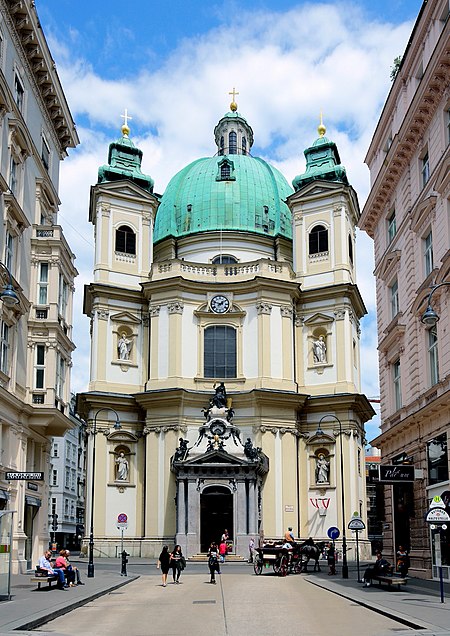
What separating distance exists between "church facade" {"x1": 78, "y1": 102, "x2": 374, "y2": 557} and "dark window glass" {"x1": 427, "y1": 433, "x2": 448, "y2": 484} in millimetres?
23679

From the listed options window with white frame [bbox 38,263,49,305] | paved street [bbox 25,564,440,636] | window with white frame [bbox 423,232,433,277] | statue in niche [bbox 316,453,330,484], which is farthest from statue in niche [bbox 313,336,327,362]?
paved street [bbox 25,564,440,636]

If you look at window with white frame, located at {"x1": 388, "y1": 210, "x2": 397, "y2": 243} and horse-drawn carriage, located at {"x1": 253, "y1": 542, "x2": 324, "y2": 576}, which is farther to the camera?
window with white frame, located at {"x1": 388, "y1": 210, "x2": 397, "y2": 243}

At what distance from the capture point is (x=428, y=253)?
32250 mm

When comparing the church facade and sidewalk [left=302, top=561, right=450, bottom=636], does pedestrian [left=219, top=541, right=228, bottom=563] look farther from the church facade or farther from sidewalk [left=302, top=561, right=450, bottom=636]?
sidewalk [left=302, top=561, right=450, bottom=636]

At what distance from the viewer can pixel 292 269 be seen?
63.9 m

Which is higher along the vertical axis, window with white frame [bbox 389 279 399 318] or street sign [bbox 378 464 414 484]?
window with white frame [bbox 389 279 399 318]

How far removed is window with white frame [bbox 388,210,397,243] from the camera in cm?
3838

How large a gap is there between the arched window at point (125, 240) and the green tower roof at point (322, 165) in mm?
13237

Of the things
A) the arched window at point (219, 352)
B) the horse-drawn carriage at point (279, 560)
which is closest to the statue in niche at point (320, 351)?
the arched window at point (219, 352)

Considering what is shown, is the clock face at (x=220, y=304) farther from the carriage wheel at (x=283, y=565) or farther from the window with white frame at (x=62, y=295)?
the carriage wheel at (x=283, y=565)

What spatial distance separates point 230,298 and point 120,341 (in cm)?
818

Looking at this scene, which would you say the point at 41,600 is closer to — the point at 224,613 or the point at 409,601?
the point at 224,613

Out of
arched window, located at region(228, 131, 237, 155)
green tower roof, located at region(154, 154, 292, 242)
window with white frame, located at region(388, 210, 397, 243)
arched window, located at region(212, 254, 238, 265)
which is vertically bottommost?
window with white frame, located at region(388, 210, 397, 243)

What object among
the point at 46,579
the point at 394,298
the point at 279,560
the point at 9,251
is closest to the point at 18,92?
the point at 9,251
